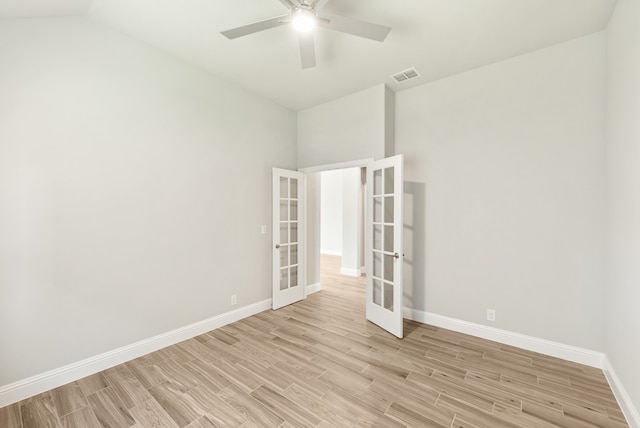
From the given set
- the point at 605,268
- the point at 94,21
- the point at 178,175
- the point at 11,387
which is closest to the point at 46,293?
the point at 11,387

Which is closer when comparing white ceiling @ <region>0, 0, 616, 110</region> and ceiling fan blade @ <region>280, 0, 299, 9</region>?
ceiling fan blade @ <region>280, 0, 299, 9</region>

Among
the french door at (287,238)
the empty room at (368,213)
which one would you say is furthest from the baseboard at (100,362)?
the french door at (287,238)

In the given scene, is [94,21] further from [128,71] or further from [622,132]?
[622,132]

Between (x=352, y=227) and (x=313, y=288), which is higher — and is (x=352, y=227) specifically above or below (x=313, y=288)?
above

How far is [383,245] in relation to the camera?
3318mm

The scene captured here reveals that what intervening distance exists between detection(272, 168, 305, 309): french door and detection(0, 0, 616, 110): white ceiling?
1.47m

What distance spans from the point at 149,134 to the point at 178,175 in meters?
0.48

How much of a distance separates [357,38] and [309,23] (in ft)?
2.72

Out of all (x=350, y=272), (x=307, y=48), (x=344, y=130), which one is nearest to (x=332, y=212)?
(x=350, y=272)

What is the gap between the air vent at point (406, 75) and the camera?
10.1 ft

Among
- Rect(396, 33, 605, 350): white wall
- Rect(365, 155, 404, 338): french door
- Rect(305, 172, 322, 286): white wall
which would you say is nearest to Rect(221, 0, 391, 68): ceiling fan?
Rect(365, 155, 404, 338): french door

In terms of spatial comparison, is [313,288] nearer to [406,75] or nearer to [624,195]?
[406,75]

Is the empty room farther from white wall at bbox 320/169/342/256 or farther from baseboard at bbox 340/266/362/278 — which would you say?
white wall at bbox 320/169/342/256

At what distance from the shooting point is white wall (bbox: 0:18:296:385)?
2.00 meters
